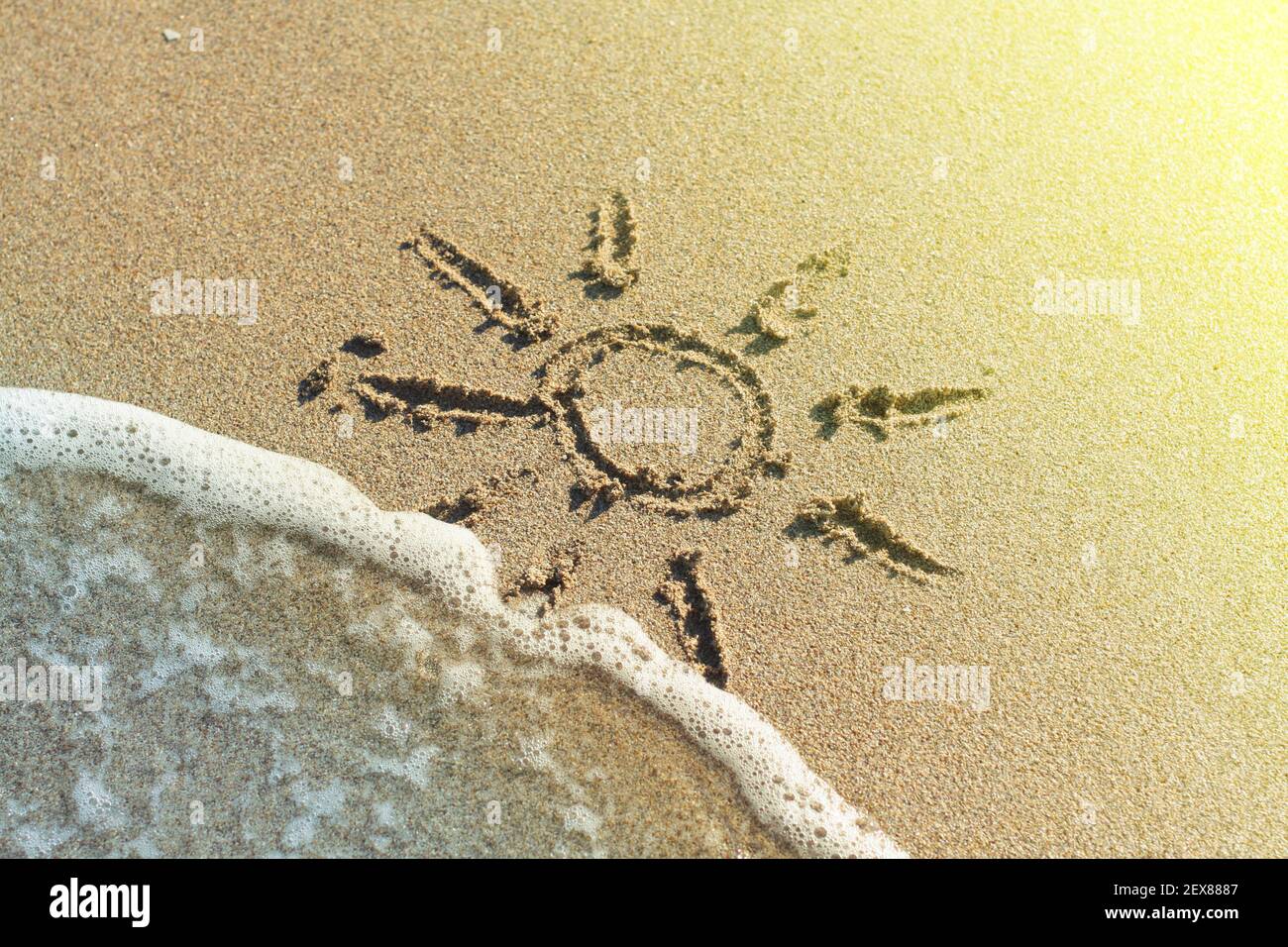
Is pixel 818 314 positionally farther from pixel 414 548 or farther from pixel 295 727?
pixel 295 727

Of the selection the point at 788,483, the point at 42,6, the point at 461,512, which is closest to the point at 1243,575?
the point at 788,483

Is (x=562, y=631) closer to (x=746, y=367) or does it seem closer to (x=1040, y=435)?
(x=746, y=367)

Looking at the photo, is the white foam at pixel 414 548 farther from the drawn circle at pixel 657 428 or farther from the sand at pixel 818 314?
the drawn circle at pixel 657 428

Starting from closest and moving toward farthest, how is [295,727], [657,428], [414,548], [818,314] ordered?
[295,727], [414,548], [657,428], [818,314]

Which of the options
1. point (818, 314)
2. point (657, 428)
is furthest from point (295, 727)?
point (818, 314)

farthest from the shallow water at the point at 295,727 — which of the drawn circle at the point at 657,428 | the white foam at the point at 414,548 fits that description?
the drawn circle at the point at 657,428
